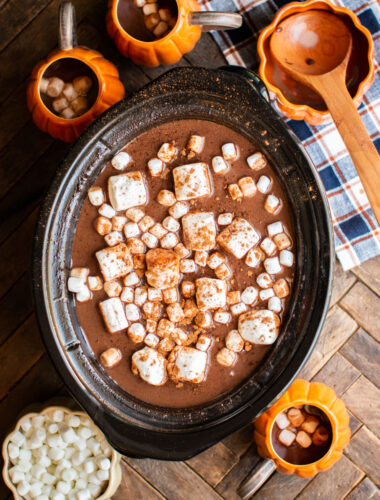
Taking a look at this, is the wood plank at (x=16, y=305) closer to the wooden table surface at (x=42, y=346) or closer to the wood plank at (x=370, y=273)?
the wooden table surface at (x=42, y=346)

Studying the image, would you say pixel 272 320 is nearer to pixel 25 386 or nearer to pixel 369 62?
pixel 369 62

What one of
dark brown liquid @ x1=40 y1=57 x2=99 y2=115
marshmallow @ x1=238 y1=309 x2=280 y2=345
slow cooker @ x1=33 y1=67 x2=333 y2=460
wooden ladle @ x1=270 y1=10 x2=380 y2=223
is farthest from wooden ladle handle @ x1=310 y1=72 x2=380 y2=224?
dark brown liquid @ x1=40 y1=57 x2=99 y2=115

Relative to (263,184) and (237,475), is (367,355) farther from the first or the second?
(263,184)

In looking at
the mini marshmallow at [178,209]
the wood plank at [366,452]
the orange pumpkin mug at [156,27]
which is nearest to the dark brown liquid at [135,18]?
the orange pumpkin mug at [156,27]

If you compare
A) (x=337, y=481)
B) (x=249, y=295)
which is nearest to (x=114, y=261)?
(x=249, y=295)

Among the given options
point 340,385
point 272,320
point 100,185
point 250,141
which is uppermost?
point 100,185

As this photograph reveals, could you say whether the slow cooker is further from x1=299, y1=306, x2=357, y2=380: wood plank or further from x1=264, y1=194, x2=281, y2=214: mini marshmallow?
x1=299, y1=306, x2=357, y2=380: wood plank

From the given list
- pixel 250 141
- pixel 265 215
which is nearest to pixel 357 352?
pixel 265 215
